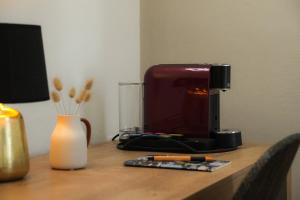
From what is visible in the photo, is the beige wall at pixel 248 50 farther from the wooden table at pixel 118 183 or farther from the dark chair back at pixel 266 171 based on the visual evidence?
the dark chair back at pixel 266 171

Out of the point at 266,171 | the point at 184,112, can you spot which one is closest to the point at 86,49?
the point at 184,112

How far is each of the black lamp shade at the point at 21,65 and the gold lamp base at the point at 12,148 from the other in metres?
0.11

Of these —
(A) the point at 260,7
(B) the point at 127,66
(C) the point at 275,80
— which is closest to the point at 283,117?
(C) the point at 275,80

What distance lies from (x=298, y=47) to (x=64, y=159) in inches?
45.5

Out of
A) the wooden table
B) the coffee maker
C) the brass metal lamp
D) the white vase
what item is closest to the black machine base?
the coffee maker

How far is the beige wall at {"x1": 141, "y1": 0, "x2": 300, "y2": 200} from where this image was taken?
2.20 meters

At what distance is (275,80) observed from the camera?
2225 millimetres

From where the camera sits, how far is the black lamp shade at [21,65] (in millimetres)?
1200

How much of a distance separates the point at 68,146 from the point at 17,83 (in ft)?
1.06

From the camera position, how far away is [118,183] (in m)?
1.29

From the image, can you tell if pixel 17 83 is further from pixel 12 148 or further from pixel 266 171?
pixel 266 171

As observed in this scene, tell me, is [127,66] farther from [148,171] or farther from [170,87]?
[148,171]

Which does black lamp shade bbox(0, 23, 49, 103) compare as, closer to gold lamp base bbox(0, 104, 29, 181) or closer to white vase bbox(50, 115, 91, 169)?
gold lamp base bbox(0, 104, 29, 181)

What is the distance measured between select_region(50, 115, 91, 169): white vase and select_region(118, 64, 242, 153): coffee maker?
0.39 meters
